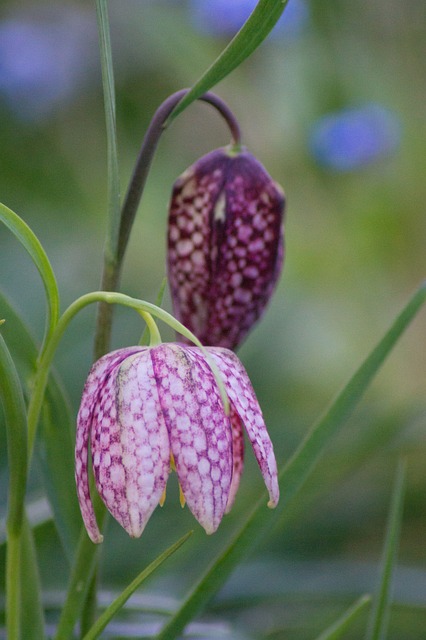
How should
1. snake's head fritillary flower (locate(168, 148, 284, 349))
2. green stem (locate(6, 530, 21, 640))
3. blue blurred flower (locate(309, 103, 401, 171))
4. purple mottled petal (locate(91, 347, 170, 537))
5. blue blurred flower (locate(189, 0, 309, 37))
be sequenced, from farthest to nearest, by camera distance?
1. blue blurred flower (locate(189, 0, 309, 37))
2. blue blurred flower (locate(309, 103, 401, 171))
3. snake's head fritillary flower (locate(168, 148, 284, 349))
4. green stem (locate(6, 530, 21, 640))
5. purple mottled petal (locate(91, 347, 170, 537))

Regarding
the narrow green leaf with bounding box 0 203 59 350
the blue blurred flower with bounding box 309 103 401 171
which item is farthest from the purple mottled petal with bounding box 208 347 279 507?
the blue blurred flower with bounding box 309 103 401 171

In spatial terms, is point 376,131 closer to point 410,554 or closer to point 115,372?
point 410,554

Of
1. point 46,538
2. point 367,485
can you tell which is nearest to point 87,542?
point 46,538

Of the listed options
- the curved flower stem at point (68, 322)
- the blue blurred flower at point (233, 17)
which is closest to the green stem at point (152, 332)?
the curved flower stem at point (68, 322)

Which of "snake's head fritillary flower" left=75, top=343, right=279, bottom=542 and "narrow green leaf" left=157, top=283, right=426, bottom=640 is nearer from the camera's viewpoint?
"snake's head fritillary flower" left=75, top=343, right=279, bottom=542

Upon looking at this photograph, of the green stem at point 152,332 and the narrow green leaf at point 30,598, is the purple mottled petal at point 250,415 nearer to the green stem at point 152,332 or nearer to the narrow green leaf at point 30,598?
the green stem at point 152,332

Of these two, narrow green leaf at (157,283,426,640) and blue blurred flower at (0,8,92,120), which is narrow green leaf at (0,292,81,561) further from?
blue blurred flower at (0,8,92,120)
